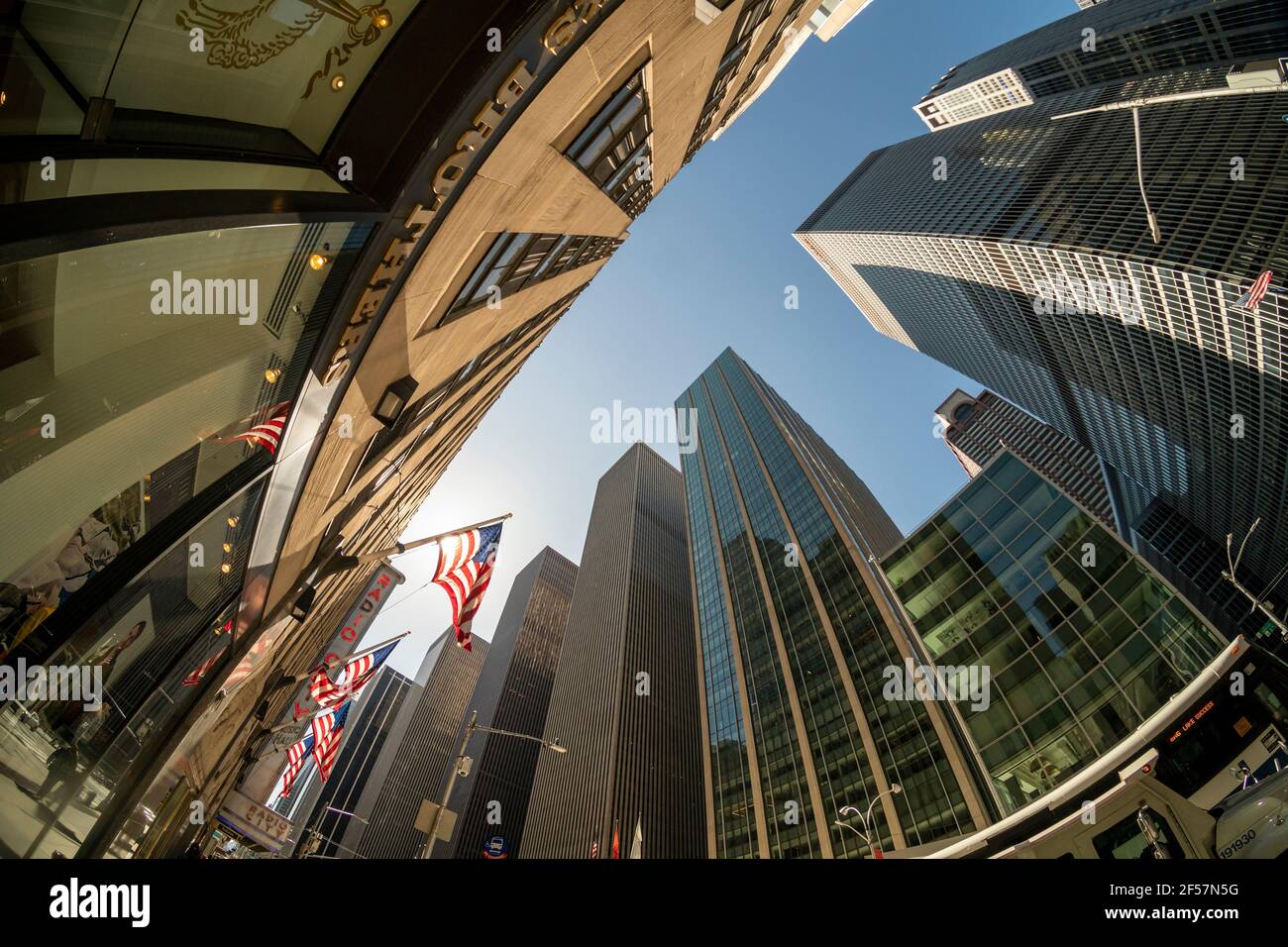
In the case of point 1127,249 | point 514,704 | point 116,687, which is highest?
point 1127,249

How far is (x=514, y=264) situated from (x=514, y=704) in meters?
133

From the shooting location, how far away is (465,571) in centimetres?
1527

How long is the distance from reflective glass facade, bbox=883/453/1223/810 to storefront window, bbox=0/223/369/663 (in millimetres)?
31954

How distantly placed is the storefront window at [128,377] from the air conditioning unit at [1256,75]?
82573 millimetres

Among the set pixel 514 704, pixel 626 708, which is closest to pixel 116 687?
pixel 626 708

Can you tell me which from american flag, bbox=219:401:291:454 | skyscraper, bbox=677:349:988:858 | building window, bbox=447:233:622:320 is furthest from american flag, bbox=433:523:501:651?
skyscraper, bbox=677:349:988:858

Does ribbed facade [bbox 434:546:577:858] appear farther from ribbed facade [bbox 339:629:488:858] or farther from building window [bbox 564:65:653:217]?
building window [bbox 564:65:653:217]

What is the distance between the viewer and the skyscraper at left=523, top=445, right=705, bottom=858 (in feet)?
262

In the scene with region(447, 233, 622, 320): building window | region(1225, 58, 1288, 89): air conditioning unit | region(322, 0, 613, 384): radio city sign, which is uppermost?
region(1225, 58, 1288, 89): air conditioning unit

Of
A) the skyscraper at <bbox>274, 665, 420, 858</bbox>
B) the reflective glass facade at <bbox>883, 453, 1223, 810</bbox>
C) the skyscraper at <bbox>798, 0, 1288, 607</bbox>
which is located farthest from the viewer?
the skyscraper at <bbox>274, 665, 420, 858</bbox>

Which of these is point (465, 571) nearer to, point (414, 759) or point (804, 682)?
point (804, 682)
